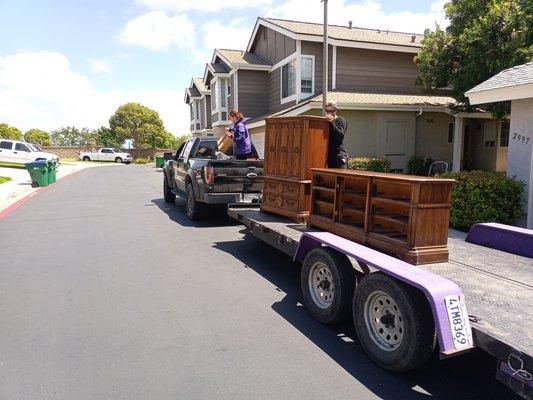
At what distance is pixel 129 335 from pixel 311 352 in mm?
1662

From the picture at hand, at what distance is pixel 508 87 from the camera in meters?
7.51

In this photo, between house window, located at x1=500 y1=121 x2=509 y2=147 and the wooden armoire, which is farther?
house window, located at x1=500 y1=121 x2=509 y2=147

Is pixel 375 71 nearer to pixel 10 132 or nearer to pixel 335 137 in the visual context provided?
pixel 335 137

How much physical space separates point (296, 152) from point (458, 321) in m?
3.63

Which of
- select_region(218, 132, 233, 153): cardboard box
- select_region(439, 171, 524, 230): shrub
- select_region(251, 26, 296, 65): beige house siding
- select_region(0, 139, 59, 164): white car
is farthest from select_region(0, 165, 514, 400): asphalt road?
select_region(0, 139, 59, 164): white car

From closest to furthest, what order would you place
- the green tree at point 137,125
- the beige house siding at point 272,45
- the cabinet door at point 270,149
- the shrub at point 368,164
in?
the cabinet door at point 270,149, the shrub at point 368,164, the beige house siding at point 272,45, the green tree at point 137,125

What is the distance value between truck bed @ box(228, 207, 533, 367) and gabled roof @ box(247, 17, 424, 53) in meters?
13.4

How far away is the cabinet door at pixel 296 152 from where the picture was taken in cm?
591

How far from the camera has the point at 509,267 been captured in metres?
3.92

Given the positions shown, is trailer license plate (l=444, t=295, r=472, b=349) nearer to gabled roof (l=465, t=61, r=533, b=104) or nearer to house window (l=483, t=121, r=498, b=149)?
gabled roof (l=465, t=61, r=533, b=104)

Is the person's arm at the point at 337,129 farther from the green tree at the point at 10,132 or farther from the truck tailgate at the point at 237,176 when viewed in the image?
the green tree at the point at 10,132

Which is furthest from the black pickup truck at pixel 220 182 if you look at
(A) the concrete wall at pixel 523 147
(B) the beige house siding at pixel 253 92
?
(B) the beige house siding at pixel 253 92

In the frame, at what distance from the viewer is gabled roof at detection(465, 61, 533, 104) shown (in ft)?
24.0

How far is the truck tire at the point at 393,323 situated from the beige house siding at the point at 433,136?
14.1m
